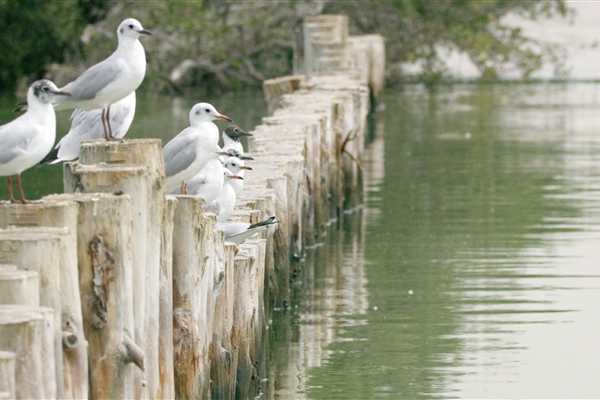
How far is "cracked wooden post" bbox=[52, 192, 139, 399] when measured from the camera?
5.84m

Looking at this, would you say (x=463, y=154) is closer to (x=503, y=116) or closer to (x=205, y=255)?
(x=503, y=116)

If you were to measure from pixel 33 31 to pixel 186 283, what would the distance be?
23321 mm

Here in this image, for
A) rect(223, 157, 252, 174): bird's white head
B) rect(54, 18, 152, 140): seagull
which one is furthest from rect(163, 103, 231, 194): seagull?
rect(223, 157, 252, 174): bird's white head

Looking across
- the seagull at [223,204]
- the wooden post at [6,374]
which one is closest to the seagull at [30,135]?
the wooden post at [6,374]

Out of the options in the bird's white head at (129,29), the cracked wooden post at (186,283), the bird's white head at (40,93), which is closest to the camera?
the bird's white head at (40,93)

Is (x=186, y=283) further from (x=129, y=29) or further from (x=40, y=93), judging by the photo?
(x=129, y=29)

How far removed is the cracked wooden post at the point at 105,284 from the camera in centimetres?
584

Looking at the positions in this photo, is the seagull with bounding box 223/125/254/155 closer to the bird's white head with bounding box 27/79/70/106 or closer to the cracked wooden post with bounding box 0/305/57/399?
the bird's white head with bounding box 27/79/70/106

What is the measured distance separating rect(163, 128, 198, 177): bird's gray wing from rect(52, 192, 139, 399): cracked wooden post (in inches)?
84.3

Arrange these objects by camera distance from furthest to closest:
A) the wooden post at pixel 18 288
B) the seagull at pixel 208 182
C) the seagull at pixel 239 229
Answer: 1. the seagull at pixel 208 182
2. the seagull at pixel 239 229
3. the wooden post at pixel 18 288

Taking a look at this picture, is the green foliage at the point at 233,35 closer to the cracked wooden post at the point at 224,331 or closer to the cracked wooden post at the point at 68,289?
the cracked wooden post at the point at 224,331

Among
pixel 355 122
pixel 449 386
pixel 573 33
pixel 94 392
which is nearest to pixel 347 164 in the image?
pixel 355 122

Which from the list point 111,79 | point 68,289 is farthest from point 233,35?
point 68,289

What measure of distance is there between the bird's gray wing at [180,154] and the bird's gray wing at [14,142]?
195 centimetres
